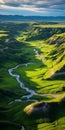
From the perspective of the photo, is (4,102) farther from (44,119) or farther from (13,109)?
(44,119)

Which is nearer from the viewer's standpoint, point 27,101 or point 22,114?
point 22,114

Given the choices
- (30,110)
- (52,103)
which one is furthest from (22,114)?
(52,103)

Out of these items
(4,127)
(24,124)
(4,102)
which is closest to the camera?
(4,127)

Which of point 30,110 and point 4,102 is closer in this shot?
point 30,110

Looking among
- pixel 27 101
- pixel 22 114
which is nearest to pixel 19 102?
pixel 27 101

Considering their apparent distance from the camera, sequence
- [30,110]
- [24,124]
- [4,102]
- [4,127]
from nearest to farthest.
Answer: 1. [4,127]
2. [24,124]
3. [30,110]
4. [4,102]

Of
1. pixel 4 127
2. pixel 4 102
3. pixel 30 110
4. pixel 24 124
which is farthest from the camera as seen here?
pixel 4 102

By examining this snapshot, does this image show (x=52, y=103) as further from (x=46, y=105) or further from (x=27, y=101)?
(x=27, y=101)
